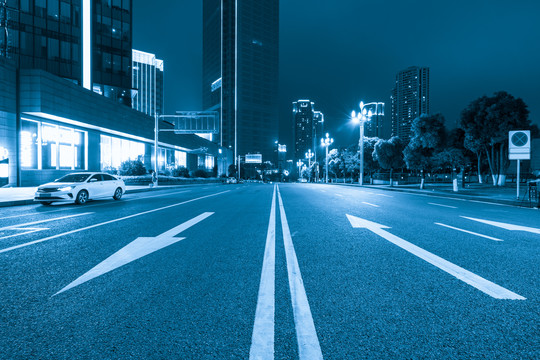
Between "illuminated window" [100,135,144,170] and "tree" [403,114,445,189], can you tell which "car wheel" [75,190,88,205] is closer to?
"tree" [403,114,445,189]

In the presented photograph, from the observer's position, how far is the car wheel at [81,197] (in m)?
14.6

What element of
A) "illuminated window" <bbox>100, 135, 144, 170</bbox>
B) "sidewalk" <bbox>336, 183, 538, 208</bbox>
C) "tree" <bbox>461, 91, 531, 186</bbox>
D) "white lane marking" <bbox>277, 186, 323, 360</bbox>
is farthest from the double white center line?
"illuminated window" <bbox>100, 135, 144, 170</bbox>

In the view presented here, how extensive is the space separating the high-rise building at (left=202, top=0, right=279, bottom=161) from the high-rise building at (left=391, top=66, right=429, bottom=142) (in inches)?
2943

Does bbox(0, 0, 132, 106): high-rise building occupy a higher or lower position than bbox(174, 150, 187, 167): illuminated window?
higher

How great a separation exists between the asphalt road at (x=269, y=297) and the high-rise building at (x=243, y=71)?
6818 inches

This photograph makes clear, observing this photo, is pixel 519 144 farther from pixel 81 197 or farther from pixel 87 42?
pixel 87 42

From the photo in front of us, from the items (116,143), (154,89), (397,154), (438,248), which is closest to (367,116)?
(397,154)

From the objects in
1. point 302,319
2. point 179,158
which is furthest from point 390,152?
point 179,158

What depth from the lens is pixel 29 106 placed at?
2881 centimetres

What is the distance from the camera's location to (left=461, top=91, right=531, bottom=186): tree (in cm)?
2759

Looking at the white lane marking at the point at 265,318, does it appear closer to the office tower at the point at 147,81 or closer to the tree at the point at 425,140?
the tree at the point at 425,140

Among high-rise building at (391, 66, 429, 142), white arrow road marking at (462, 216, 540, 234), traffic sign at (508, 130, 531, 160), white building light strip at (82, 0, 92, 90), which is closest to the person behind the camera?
white arrow road marking at (462, 216, 540, 234)

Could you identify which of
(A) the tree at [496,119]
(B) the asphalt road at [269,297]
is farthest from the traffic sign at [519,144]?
(B) the asphalt road at [269,297]

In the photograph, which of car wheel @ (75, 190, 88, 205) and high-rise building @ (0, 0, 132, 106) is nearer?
car wheel @ (75, 190, 88, 205)
